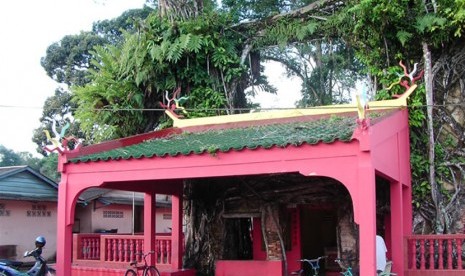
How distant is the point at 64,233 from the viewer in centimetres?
1005

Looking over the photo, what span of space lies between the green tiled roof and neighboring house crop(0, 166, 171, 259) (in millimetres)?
6277

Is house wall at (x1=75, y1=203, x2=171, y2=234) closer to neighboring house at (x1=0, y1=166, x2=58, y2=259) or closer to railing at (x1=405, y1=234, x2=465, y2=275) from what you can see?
neighboring house at (x1=0, y1=166, x2=58, y2=259)

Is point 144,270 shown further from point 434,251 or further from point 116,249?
point 434,251

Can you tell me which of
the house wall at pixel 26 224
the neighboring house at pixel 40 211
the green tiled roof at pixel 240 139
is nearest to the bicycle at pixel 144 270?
the green tiled roof at pixel 240 139

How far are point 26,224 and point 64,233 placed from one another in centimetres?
880

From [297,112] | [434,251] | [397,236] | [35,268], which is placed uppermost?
[297,112]

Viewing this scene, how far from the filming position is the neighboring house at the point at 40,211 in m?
17.1

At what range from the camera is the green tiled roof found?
827 cm

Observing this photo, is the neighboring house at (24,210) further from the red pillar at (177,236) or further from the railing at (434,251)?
the railing at (434,251)

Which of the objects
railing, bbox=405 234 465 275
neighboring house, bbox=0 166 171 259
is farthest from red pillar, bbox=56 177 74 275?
neighboring house, bbox=0 166 171 259

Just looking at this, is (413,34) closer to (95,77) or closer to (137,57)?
(137,57)

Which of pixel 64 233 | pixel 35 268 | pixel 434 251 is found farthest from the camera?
pixel 64 233

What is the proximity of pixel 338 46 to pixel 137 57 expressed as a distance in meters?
5.49

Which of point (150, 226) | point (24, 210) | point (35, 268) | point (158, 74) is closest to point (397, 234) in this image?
point (150, 226)
